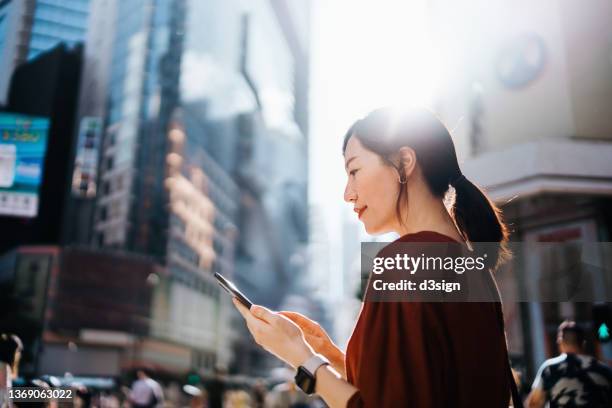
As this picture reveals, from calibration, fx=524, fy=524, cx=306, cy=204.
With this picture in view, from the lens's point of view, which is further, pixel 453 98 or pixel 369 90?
pixel 453 98

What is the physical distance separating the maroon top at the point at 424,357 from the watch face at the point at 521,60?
753cm

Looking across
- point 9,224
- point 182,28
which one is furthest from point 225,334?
point 9,224

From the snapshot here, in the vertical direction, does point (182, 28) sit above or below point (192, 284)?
above

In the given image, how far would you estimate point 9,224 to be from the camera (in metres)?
15.1

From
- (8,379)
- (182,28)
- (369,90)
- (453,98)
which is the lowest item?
(8,379)

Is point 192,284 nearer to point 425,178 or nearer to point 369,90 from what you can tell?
point 369,90

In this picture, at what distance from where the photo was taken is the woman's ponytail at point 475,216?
1.20m

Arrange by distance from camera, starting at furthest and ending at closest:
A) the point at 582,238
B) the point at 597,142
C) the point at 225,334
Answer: the point at 225,334
the point at 582,238
the point at 597,142

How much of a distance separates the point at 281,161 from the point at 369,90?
58126mm

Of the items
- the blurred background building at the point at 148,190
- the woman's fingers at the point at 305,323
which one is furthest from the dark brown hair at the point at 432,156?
the blurred background building at the point at 148,190

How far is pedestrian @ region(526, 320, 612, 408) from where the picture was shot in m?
2.93

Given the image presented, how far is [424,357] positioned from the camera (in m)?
0.94

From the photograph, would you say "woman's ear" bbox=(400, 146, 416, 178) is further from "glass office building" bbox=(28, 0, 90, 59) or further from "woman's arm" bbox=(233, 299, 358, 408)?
"glass office building" bbox=(28, 0, 90, 59)

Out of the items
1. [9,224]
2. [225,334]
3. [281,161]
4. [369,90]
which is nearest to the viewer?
[369,90]
